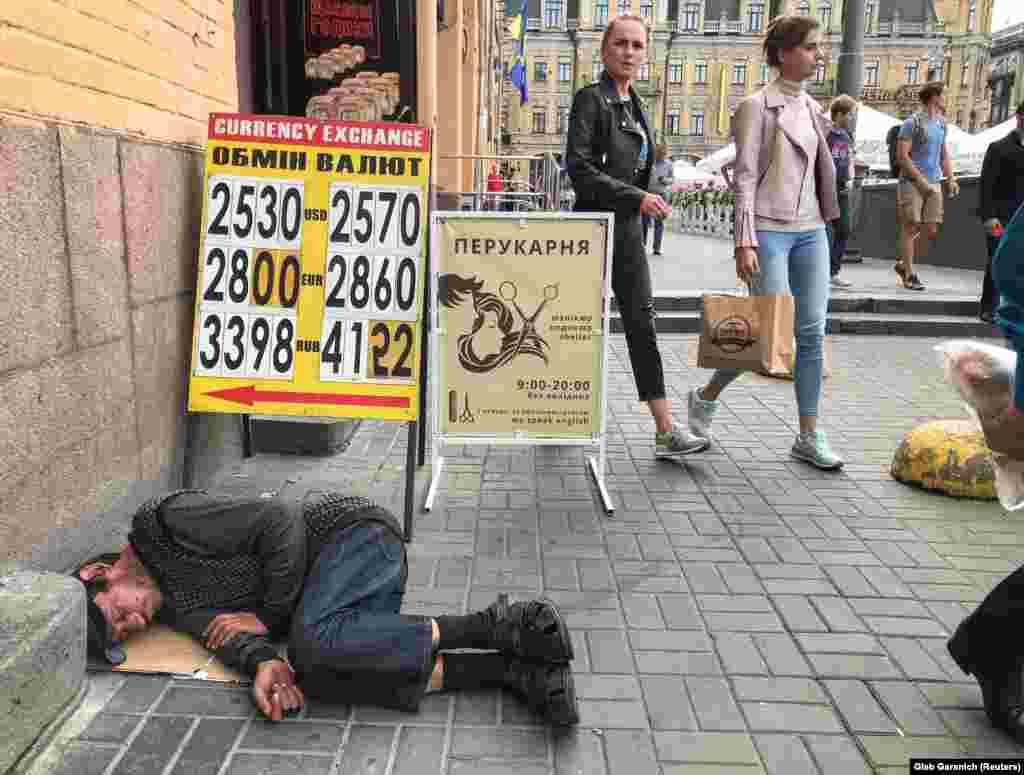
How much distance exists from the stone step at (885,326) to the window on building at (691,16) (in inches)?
3076

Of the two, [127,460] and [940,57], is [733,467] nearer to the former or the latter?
[127,460]

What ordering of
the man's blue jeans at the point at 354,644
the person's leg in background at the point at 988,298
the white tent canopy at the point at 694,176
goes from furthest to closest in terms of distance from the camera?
the white tent canopy at the point at 694,176
the person's leg in background at the point at 988,298
the man's blue jeans at the point at 354,644

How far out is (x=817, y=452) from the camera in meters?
4.75

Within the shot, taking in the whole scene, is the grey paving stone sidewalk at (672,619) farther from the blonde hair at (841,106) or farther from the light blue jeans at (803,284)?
the blonde hair at (841,106)

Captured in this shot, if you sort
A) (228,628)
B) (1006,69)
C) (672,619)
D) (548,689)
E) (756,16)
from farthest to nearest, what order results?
1. (1006,69)
2. (756,16)
3. (672,619)
4. (228,628)
5. (548,689)

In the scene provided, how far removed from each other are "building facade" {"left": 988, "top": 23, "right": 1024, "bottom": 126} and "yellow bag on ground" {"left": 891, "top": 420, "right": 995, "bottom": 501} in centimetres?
9314

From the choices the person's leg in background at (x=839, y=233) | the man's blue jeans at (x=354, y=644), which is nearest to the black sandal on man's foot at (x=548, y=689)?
the man's blue jeans at (x=354, y=644)

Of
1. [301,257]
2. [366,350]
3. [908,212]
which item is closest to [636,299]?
[366,350]

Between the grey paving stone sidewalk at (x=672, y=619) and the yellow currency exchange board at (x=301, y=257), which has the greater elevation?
the yellow currency exchange board at (x=301, y=257)

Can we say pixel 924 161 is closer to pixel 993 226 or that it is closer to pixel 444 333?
pixel 993 226

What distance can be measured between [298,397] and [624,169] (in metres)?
2.05

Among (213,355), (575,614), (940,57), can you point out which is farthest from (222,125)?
(940,57)

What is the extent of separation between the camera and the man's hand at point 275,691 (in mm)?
2400

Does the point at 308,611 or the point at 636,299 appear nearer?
the point at 308,611
